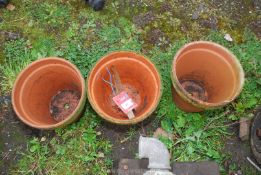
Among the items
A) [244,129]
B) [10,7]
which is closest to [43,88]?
[10,7]

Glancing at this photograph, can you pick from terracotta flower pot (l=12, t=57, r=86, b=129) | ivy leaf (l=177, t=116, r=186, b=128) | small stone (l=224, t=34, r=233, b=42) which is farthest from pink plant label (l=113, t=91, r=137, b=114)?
small stone (l=224, t=34, r=233, b=42)

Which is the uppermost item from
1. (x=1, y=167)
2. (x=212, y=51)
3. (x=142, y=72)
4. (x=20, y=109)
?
(x=212, y=51)

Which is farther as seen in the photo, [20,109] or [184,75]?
[184,75]

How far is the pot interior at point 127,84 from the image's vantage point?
2688 mm

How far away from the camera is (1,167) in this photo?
2912 mm

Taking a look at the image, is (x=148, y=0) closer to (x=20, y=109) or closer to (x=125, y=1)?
(x=125, y=1)

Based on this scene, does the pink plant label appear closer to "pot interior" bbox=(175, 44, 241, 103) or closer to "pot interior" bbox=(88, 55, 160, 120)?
"pot interior" bbox=(88, 55, 160, 120)

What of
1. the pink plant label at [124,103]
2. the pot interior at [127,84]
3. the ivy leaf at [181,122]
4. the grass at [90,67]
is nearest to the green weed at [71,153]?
the grass at [90,67]

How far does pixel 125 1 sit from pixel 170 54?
77 centimetres

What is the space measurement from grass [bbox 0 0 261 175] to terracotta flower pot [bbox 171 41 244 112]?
20cm

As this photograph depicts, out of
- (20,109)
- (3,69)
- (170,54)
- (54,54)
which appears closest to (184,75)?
(170,54)

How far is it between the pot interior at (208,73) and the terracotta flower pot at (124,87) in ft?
0.84

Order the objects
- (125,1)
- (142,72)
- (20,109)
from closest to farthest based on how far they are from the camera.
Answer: (20,109)
(142,72)
(125,1)

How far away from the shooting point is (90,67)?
3.21 metres
